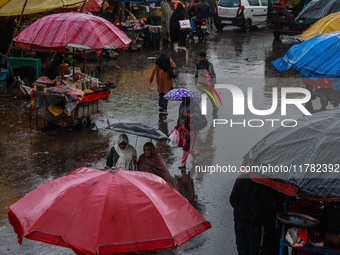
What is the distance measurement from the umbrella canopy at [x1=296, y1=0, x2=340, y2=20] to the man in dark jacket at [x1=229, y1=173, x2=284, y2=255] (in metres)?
6.44

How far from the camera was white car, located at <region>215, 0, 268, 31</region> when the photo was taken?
28469mm

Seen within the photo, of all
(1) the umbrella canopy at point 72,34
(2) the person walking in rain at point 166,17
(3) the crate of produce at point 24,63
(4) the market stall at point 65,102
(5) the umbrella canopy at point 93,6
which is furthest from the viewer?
(2) the person walking in rain at point 166,17

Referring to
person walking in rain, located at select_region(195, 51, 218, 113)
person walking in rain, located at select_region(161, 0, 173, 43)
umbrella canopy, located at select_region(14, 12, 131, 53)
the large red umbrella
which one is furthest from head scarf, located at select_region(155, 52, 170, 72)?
person walking in rain, located at select_region(161, 0, 173, 43)

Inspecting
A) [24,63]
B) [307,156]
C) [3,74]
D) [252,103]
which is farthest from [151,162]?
[3,74]

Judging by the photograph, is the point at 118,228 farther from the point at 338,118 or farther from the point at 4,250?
the point at 4,250

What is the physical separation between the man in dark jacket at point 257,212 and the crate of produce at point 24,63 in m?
10.8

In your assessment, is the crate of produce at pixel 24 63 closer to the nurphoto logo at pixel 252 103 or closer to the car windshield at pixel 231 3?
the nurphoto logo at pixel 252 103

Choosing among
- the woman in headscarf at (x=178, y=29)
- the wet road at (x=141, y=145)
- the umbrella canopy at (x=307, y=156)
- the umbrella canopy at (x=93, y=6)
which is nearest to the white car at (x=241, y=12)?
the woman in headscarf at (x=178, y=29)

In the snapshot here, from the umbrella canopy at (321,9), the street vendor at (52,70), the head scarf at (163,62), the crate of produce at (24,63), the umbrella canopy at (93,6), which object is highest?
the umbrella canopy at (321,9)

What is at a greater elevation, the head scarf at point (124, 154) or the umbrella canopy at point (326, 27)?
the umbrella canopy at point (326, 27)

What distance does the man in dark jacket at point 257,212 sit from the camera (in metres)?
5.96

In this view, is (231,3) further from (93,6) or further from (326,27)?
(326,27)

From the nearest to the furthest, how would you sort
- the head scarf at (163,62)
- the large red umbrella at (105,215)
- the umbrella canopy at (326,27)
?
the large red umbrella at (105,215) < the umbrella canopy at (326,27) < the head scarf at (163,62)

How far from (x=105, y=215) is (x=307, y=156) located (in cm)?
198
